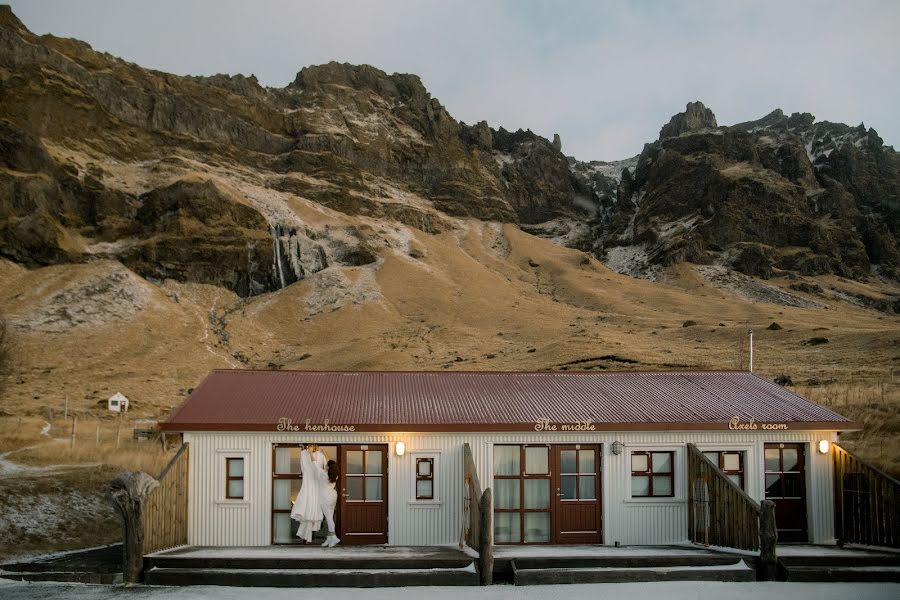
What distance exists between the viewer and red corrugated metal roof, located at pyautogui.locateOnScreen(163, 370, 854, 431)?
54.8 ft

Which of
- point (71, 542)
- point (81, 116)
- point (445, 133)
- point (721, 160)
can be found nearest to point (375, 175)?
point (445, 133)

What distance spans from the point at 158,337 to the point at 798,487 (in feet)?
213

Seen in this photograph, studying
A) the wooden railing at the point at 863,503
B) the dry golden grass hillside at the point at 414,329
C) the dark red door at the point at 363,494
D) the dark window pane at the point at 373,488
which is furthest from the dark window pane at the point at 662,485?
the dry golden grass hillside at the point at 414,329

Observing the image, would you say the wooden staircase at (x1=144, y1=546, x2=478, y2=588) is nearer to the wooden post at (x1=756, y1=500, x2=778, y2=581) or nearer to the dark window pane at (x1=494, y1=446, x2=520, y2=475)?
the dark window pane at (x1=494, y1=446, x2=520, y2=475)

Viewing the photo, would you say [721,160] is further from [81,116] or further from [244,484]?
[244,484]

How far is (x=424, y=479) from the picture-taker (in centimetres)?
1686

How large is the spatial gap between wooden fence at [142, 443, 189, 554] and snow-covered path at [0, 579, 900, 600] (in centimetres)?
121

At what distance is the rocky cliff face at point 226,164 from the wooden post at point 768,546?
85.3 meters

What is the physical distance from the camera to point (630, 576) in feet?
46.5

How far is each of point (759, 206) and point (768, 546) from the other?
138947mm

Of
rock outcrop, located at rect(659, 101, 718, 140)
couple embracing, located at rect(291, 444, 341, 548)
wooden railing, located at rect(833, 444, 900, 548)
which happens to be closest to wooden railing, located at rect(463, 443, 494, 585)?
couple embracing, located at rect(291, 444, 341, 548)

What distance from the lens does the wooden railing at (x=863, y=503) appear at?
1588 centimetres

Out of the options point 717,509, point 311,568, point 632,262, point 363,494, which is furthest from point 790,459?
point 632,262

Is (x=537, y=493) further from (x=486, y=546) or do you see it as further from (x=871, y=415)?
(x=871, y=415)
